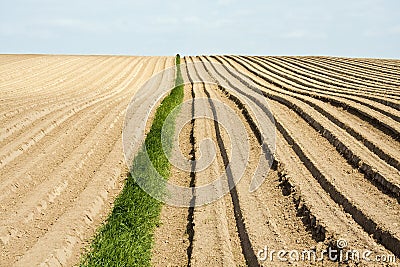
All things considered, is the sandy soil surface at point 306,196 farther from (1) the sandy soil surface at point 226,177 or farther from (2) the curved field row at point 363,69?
(2) the curved field row at point 363,69

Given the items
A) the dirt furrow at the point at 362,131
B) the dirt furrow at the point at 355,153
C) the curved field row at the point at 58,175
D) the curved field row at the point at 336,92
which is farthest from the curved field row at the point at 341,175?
the curved field row at the point at 58,175

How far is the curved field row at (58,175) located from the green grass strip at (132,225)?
29cm

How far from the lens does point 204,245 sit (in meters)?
6.95

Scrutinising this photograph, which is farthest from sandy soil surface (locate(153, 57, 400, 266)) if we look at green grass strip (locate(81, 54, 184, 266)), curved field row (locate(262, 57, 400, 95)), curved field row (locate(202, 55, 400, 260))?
curved field row (locate(262, 57, 400, 95))

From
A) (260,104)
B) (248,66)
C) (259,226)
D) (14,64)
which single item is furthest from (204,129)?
(14,64)

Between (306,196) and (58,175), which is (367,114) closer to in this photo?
(306,196)

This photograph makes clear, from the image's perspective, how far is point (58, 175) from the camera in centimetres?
967

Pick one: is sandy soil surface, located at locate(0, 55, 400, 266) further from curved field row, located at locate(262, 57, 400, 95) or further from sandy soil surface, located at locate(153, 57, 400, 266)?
curved field row, located at locate(262, 57, 400, 95)

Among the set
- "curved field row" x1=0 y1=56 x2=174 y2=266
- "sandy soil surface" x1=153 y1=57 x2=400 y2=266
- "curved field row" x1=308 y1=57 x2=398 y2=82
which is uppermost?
"sandy soil surface" x1=153 y1=57 x2=400 y2=266

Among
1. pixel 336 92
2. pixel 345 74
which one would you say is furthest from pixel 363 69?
pixel 336 92

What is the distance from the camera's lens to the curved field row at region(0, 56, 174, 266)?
278 inches

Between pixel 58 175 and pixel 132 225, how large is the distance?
2.66m

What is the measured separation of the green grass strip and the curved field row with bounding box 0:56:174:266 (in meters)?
0.29

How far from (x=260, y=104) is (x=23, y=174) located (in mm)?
8585
